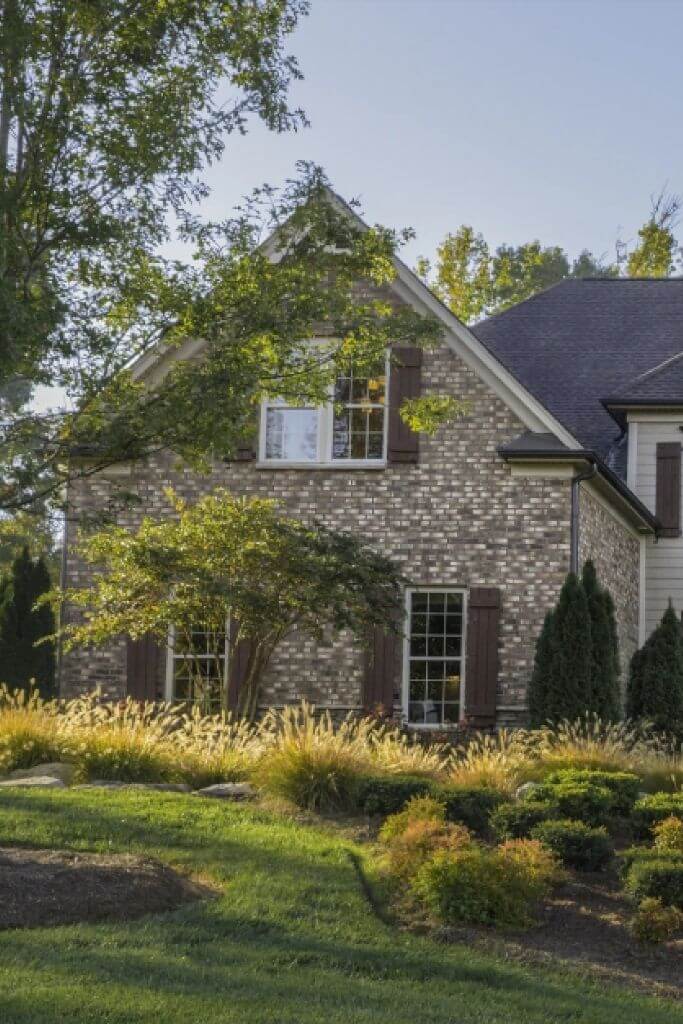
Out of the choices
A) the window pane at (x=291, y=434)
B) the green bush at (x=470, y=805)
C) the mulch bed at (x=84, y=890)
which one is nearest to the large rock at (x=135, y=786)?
the green bush at (x=470, y=805)

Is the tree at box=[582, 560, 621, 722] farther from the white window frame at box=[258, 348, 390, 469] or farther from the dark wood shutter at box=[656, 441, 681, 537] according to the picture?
the dark wood shutter at box=[656, 441, 681, 537]

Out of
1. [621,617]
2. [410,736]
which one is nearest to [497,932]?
[410,736]

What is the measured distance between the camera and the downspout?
1798 centimetres

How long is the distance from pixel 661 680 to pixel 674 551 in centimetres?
301

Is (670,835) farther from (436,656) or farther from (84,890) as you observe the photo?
(436,656)

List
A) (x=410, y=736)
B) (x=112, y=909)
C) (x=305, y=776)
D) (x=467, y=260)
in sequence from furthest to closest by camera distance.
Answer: (x=467, y=260) → (x=410, y=736) → (x=305, y=776) → (x=112, y=909)

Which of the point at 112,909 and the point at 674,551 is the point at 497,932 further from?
the point at 674,551

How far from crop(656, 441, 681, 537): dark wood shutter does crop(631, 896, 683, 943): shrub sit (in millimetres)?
12999

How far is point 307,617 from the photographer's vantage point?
53.4ft

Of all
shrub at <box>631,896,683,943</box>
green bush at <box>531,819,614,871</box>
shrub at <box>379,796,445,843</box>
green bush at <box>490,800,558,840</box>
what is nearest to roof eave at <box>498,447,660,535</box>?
green bush at <box>490,800,558,840</box>

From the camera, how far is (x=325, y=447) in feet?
61.4

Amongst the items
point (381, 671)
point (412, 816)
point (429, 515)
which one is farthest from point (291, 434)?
point (412, 816)

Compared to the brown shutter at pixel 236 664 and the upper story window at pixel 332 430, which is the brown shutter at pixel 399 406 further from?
the brown shutter at pixel 236 664

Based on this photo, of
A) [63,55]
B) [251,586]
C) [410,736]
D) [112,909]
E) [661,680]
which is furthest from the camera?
[661,680]
